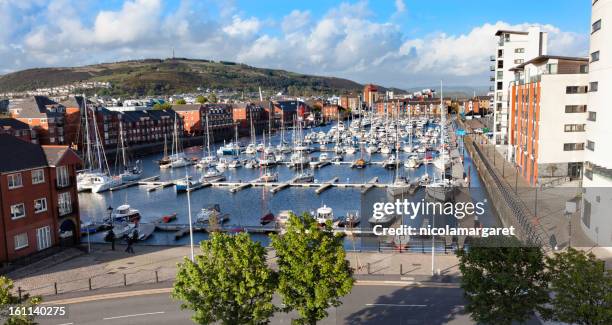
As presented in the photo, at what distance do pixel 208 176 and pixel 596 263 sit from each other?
47.7 metres

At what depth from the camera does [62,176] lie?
2366 centimetres

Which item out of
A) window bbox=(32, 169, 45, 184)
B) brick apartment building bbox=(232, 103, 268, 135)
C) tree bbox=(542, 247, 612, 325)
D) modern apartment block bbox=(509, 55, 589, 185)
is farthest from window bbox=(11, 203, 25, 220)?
brick apartment building bbox=(232, 103, 268, 135)

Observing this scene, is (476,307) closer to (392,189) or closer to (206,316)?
(206,316)

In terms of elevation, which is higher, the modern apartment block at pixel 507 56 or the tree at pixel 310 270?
the modern apartment block at pixel 507 56

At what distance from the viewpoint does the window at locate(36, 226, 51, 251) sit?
22.3m

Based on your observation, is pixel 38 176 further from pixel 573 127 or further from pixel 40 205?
pixel 573 127

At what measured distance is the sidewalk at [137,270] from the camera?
60.6 feet

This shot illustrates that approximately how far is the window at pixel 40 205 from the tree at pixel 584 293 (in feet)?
68.3

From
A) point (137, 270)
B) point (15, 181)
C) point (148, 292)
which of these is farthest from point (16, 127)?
point (148, 292)

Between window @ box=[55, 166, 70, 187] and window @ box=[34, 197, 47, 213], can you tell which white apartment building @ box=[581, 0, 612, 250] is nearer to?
window @ box=[55, 166, 70, 187]

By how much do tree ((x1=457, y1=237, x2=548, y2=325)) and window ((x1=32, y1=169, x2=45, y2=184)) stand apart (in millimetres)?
19072

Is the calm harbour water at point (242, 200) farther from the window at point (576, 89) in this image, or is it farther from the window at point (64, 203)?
the window at point (576, 89)

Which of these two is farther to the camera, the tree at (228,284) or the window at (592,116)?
the window at (592,116)

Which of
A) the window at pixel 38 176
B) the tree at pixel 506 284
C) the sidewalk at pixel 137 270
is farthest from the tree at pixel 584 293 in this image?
the window at pixel 38 176
